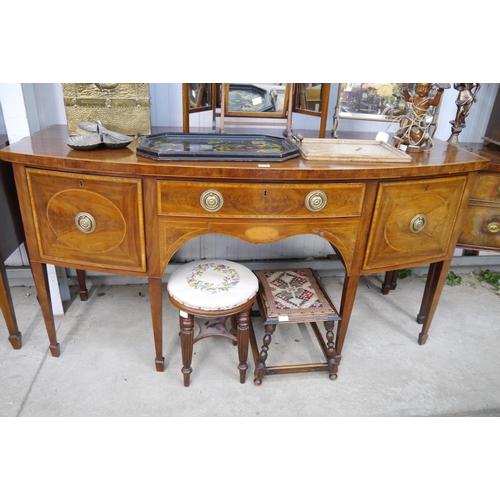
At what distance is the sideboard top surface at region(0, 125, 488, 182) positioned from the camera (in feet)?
5.42

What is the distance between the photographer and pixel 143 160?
5.58ft

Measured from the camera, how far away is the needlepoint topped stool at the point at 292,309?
2.01 meters

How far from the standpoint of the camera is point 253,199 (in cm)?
173

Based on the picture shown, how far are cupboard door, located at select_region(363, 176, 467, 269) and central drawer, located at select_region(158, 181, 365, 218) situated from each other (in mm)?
173

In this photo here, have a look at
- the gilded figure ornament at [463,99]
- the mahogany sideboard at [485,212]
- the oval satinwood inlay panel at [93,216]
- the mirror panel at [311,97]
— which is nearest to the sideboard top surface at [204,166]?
the oval satinwood inlay panel at [93,216]

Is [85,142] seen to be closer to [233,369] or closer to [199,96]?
[199,96]

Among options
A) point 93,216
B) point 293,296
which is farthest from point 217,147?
point 293,296

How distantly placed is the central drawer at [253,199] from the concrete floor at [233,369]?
0.89 meters

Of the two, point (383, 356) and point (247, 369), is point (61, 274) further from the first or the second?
point (383, 356)

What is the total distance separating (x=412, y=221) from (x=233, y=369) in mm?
1144

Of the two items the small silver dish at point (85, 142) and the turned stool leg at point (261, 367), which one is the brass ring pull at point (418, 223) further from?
the small silver dish at point (85, 142)

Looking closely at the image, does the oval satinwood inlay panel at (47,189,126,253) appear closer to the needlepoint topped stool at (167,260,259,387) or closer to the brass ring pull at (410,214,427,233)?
the needlepoint topped stool at (167,260,259,387)

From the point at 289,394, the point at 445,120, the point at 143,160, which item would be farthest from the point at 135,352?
the point at 445,120

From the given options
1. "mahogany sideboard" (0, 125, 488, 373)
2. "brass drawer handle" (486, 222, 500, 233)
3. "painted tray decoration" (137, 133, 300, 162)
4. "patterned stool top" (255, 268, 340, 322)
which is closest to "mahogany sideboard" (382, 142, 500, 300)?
"brass drawer handle" (486, 222, 500, 233)
